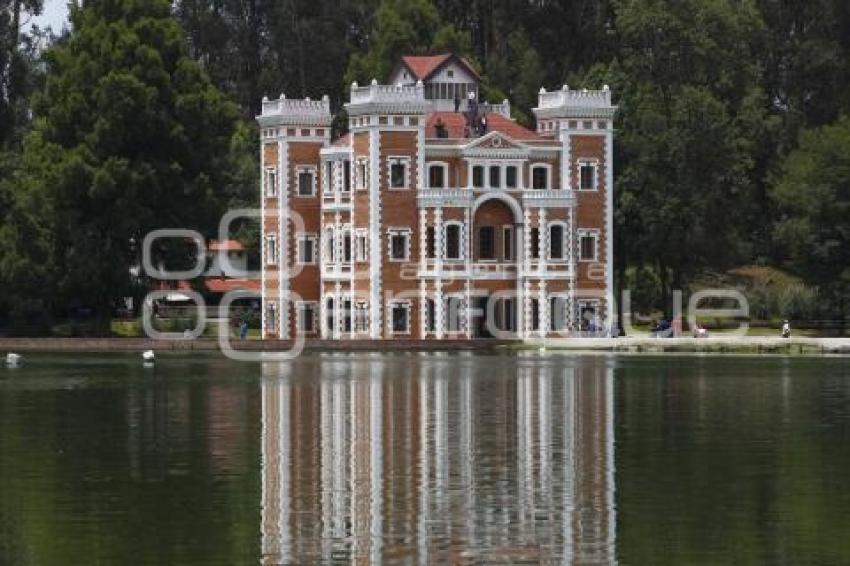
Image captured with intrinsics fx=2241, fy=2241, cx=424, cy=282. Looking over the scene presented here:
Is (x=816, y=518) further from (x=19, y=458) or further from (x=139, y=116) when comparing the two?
(x=139, y=116)

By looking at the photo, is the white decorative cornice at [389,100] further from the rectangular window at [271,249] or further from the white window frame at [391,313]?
the rectangular window at [271,249]

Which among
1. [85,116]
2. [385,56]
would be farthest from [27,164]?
[385,56]

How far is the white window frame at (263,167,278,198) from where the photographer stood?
110 m

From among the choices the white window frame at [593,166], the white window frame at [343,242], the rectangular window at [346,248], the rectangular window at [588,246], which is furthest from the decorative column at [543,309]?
the rectangular window at [346,248]

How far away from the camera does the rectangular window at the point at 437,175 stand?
106 metres

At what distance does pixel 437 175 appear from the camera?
347ft

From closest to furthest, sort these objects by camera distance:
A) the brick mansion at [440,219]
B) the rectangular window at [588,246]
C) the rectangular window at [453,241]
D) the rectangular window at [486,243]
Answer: the brick mansion at [440,219] < the rectangular window at [453,241] < the rectangular window at [486,243] < the rectangular window at [588,246]

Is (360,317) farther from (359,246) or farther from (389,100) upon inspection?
(389,100)

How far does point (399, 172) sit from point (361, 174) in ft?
6.21

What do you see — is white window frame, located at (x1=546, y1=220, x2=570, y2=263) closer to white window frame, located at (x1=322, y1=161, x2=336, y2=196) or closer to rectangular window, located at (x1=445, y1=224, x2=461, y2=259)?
rectangular window, located at (x1=445, y1=224, x2=461, y2=259)

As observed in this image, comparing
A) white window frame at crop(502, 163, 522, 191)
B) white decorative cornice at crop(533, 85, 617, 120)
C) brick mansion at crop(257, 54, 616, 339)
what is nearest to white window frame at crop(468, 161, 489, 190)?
brick mansion at crop(257, 54, 616, 339)

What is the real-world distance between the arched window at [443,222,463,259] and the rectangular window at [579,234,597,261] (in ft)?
20.3

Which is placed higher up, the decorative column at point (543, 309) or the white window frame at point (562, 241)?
A: the white window frame at point (562, 241)

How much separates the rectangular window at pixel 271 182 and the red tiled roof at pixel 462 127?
806 cm
